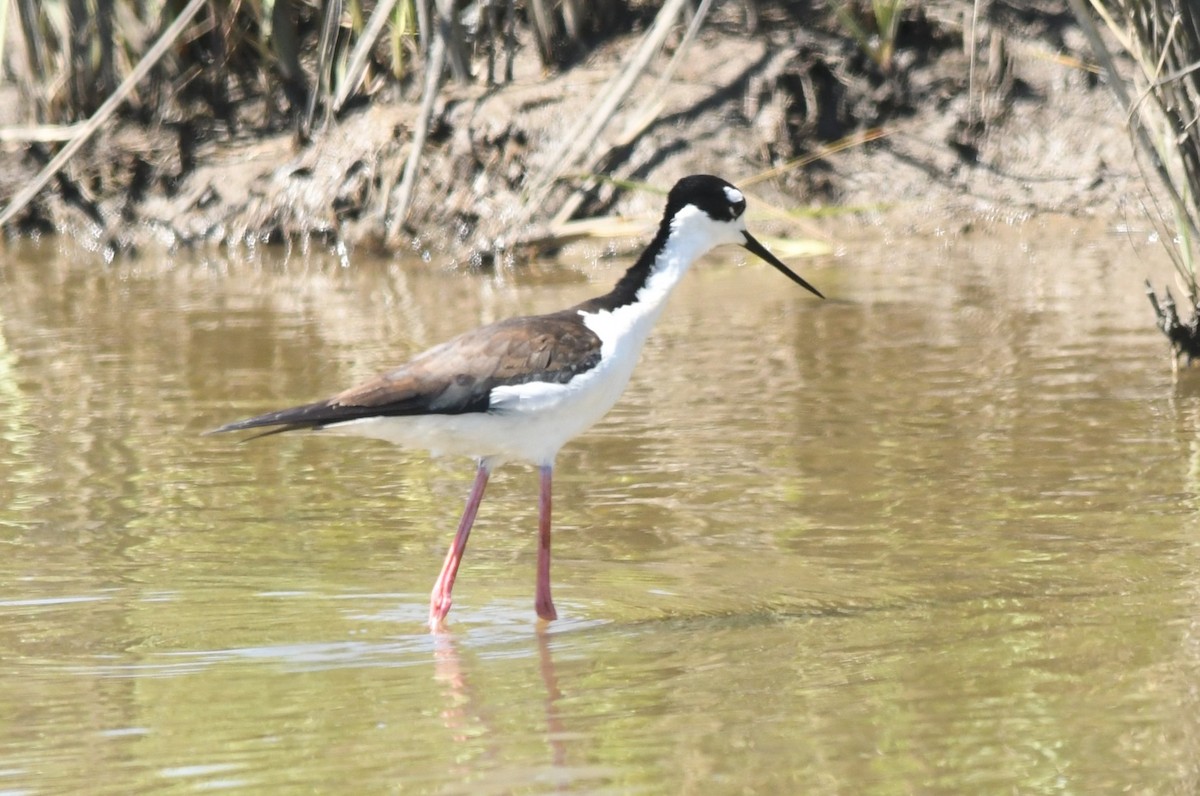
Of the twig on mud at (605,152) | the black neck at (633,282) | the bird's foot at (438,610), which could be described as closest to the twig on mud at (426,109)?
the twig on mud at (605,152)

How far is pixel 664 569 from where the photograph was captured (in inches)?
193

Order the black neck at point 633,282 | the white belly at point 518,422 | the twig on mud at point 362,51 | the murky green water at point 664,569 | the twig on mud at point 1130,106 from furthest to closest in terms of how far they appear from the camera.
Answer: the twig on mud at point 362,51
the twig on mud at point 1130,106
the black neck at point 633,282
the white belly at point 518,422
the murky green water at point 664,569

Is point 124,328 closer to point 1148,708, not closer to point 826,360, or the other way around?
point 826,360

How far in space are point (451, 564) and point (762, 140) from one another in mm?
6379

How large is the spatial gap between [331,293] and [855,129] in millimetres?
3230

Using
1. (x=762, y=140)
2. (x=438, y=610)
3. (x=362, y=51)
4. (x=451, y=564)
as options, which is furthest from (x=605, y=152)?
(x=438, y=610)

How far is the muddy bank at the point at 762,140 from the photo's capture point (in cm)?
1047

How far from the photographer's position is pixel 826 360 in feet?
24.5

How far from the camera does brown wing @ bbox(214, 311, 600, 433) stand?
463cm

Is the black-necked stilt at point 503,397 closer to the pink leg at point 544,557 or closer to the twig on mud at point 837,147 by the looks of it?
the pink leg at point 544,557

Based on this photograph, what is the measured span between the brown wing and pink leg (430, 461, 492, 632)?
0.35 m

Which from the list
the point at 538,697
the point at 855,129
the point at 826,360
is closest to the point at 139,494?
the point at 538,697

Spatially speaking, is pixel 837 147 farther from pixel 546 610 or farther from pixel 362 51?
pixel 546 610

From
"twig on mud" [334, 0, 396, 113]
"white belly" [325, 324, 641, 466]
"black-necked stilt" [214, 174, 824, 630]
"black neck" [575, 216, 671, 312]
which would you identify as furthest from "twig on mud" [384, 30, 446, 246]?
"white belly" [325, 324, 641, 466]
